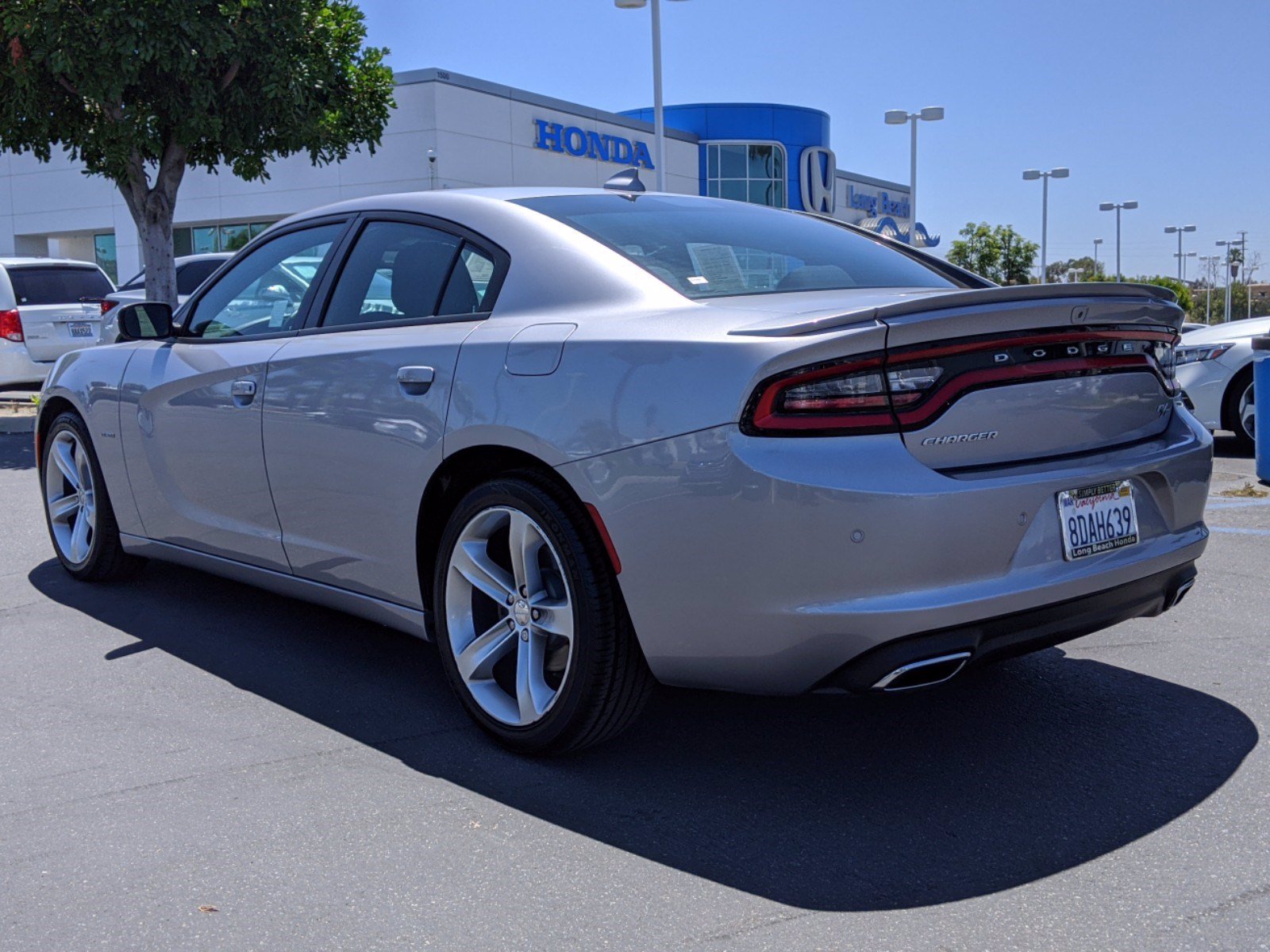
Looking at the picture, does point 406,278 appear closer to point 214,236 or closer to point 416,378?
point 416,378

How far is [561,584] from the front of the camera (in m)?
3.49

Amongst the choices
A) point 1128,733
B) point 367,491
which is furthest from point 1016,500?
point 367,491

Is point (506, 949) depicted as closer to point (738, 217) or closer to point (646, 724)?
point (646, 724)

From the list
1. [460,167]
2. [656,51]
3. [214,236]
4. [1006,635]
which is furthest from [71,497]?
[214,236]

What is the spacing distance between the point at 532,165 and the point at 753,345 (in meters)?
31.7

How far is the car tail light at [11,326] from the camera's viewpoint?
553 inches

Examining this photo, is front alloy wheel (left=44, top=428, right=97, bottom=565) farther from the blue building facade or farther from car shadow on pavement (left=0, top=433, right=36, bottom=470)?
the blue building facade

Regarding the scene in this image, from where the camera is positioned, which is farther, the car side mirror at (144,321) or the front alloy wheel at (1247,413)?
the front alloy wheel at (1247,413)

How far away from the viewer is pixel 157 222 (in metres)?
16.0

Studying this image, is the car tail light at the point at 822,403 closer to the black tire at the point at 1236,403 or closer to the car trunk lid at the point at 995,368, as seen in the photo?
the car trunk lid at the point at 995,368

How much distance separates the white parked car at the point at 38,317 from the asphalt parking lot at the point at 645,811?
1057 centimetres

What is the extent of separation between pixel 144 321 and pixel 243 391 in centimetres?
94

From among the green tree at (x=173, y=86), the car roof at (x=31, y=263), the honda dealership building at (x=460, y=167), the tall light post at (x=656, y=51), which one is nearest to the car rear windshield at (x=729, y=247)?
the green tree at (x=173, y=86)

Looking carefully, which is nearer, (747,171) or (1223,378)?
(1223,378)
